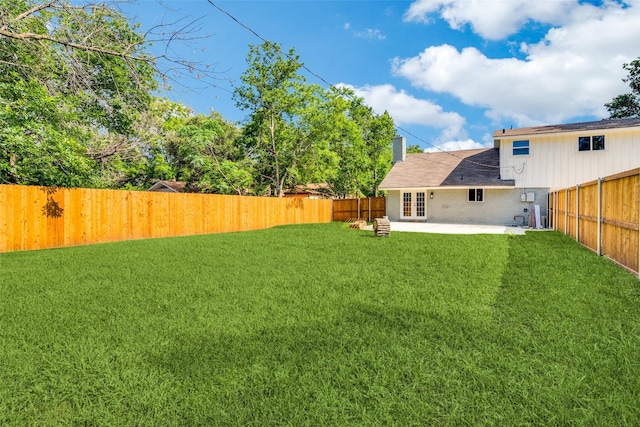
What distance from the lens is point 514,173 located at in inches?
671

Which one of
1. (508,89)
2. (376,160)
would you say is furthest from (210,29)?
(376,160)

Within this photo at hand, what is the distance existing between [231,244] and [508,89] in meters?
12.9

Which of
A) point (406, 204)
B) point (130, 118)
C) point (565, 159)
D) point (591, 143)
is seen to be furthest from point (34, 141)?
point (591, 143)

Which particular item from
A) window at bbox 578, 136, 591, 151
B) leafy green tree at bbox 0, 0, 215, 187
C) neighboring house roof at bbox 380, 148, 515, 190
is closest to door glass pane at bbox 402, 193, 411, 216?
neighboring house roof at bbox 380, 148, 515, 190

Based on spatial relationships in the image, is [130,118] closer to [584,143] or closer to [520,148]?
[520,148]

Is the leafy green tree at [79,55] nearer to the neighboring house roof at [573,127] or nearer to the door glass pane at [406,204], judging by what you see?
the door glass pane at [406,204]

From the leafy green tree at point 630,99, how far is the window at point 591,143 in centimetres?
1425

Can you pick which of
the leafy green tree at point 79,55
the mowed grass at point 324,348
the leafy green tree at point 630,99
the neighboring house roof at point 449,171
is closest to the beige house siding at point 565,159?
the neighboring house roof at point 449,171

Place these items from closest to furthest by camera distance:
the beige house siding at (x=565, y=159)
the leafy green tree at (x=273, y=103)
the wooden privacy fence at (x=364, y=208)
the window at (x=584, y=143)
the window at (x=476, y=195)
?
the beige house siding at (x=565, y=159) → the window at (x=584, y=143) → the window at (x=476, y=195) → the wooden privacy fence at (x=364, y=208) → the leafy green tree at (x=273, y=103)

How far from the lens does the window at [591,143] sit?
51.7ft

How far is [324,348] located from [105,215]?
10.5 m

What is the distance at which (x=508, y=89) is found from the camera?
14344 millimetres

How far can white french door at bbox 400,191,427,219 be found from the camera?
19.7 m

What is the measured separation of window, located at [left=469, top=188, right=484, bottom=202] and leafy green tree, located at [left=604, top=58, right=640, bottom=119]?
56.4ft
